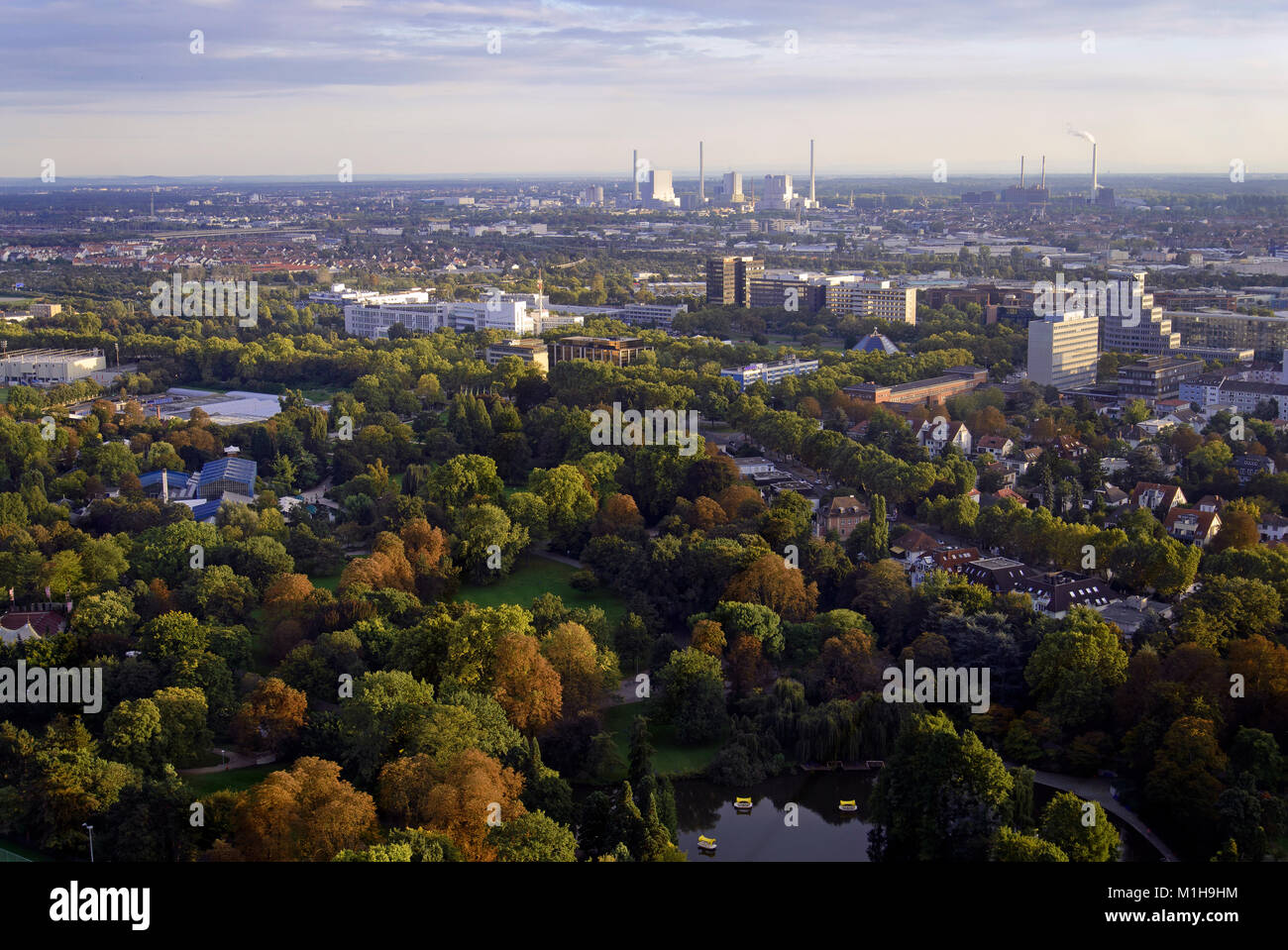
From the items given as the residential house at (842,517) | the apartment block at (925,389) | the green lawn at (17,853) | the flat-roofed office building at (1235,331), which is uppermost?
the flat-roofed office building at (1235,331)

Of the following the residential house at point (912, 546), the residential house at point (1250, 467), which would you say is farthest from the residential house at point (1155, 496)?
the residential house at point (912, 546)

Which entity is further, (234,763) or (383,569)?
(383,569)

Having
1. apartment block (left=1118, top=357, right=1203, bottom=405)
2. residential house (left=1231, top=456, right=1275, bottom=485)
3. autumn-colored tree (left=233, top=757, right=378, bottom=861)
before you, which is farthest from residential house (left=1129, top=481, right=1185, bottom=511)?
autumn-colored tree (left=233, top=757, right=378, bottom=861)

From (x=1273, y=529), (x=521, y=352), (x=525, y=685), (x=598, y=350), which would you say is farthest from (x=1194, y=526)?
(x=521, y=352)

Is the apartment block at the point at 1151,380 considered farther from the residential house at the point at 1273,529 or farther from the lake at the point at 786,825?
the lake at the point at 786,825

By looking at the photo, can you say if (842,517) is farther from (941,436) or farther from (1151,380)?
(1151,380)
